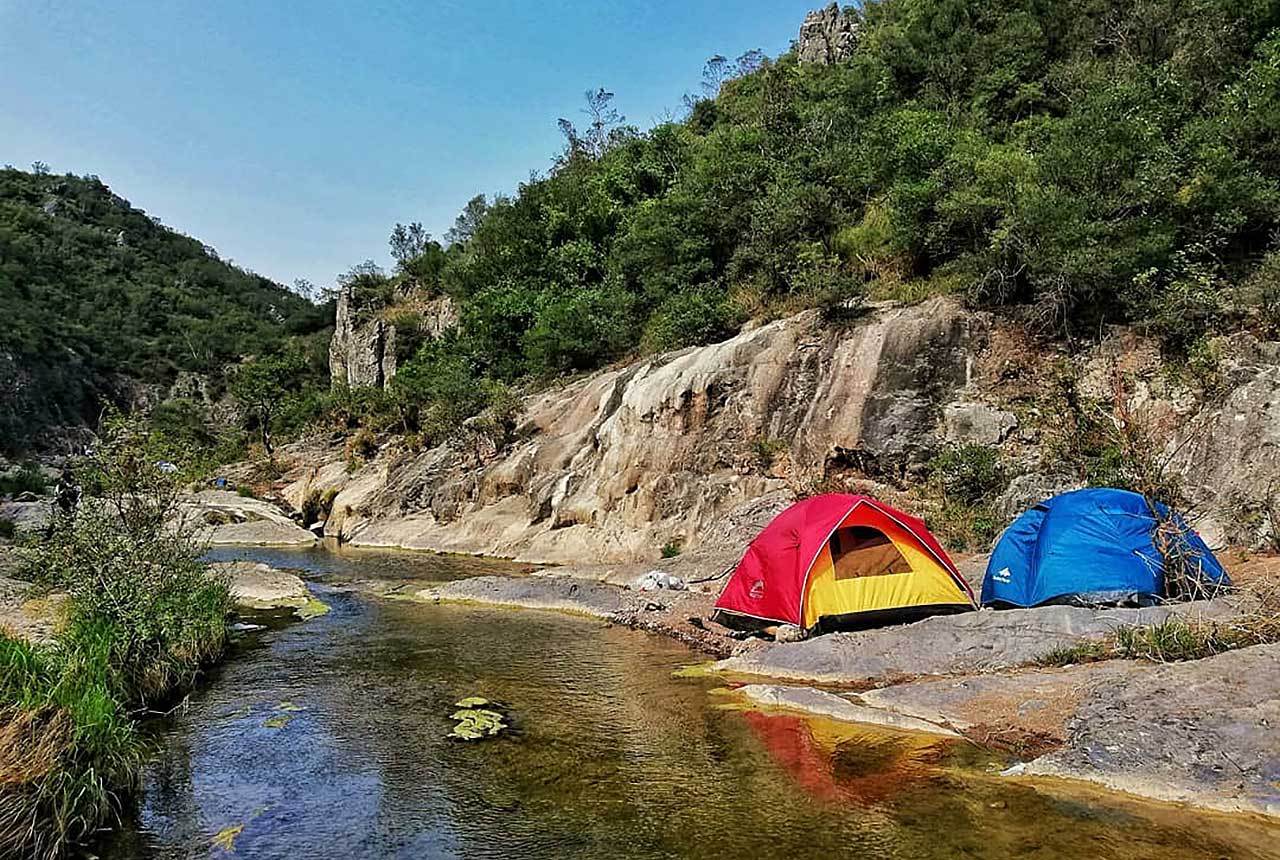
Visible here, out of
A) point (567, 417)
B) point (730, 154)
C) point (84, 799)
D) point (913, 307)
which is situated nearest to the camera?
point (84, 799)

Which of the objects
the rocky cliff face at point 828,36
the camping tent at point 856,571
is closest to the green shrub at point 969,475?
the camping tent at point 856,571

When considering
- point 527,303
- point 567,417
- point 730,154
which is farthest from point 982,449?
point 527,303

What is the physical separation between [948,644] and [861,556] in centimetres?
255

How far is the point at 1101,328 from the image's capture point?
22609 millimetres

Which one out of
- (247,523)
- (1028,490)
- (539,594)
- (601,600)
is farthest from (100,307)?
(1028,490)

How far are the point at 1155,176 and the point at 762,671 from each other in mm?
18821

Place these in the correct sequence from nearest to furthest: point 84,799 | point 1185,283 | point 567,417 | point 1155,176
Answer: point 84,799
point 1185,283
point 1155,176
point 567,417

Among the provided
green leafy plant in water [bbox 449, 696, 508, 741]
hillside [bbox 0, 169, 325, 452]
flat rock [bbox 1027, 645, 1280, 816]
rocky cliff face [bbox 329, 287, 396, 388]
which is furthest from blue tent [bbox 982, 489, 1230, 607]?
hillside [bbox 0, 169, 325, 452]

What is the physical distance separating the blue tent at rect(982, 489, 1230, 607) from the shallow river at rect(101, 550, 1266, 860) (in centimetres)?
509

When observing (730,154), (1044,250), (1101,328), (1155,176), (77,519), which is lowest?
(77,519)

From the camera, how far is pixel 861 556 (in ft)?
46.7

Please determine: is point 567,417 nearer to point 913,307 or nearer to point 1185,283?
point 913,307

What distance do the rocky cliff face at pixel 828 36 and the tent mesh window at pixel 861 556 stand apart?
154ft

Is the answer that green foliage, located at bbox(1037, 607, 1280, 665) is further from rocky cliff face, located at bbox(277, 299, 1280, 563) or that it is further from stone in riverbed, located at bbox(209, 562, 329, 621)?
stone in riverbed, located at bbox(209, 562, 329, 621)
